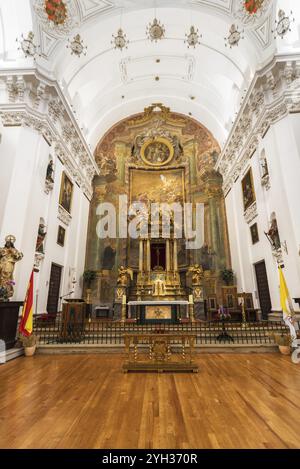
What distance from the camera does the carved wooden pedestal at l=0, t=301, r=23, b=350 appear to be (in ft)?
20.6

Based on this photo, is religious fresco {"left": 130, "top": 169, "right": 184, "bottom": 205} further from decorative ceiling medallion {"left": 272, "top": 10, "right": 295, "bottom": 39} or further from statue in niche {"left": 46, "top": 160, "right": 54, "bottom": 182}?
decorative ceiling medallion {"left": 272, "top": 10, "right": 295, "bottom": 39}

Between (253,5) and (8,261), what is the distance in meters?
13.9

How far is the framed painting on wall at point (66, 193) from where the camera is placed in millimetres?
11453

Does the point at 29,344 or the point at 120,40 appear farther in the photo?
the point at 120,40

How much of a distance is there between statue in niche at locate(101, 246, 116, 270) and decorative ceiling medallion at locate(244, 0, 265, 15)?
13.2 metres

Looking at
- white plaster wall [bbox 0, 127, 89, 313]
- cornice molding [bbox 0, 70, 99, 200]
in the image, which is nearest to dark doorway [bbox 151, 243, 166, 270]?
white plaster wall [bbox 0, 127, 89, 313]

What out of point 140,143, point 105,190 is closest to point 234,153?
point 140,143

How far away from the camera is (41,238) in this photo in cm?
948

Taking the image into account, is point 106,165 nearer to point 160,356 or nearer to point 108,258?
point 108,258

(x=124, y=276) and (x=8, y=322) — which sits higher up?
(x=124, y=276)

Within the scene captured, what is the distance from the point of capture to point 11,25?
32.6 feet

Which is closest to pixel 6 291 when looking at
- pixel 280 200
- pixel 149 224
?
pixel 280 200

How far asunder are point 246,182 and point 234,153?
2.54m
